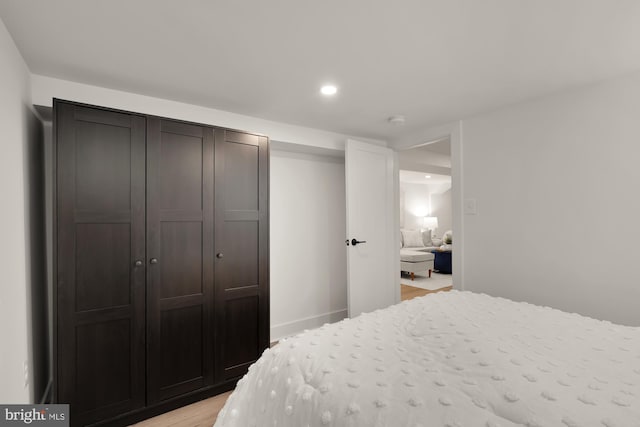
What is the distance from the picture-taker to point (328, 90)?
240cm

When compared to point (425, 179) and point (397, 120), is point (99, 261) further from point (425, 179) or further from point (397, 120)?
point (425, 179)

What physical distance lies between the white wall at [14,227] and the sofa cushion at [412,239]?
724cm

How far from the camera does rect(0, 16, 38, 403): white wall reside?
4.95 feet

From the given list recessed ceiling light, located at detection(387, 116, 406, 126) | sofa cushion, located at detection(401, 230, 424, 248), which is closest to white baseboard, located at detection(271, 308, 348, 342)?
recessed ceiling light, located at detection(387, 116, 406, 126)

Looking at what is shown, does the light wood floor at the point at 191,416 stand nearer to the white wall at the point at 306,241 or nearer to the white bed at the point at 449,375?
the white bed at the point at 449,375

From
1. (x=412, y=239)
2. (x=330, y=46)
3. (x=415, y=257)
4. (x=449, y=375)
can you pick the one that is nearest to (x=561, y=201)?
(x=449, y=375)

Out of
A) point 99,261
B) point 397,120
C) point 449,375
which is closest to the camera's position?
point 449,375

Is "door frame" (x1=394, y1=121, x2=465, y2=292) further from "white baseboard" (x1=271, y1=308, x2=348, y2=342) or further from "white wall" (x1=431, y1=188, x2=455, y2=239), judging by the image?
"white wall" (x1=431, y1=188, x2=455, y2=239)

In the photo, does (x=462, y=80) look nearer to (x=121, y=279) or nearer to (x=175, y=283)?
(x=175, y=283)

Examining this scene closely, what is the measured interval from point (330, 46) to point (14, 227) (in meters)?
2.00

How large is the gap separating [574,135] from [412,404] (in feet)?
8.10

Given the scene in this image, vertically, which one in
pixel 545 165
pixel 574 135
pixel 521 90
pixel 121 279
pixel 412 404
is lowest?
pixel 412 404

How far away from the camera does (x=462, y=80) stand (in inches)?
88.2

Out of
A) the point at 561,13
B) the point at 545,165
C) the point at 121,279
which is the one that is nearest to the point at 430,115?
the point at 545,165
